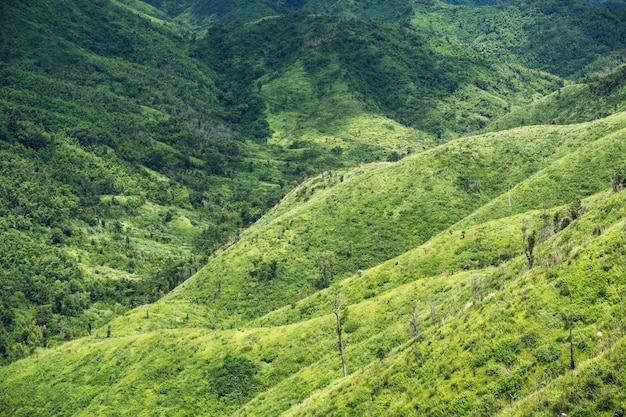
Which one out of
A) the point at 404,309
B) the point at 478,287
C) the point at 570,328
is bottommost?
the point at 404,309

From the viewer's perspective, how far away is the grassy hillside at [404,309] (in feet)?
163

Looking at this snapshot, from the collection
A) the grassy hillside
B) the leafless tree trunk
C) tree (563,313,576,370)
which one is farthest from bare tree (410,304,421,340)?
tree (563,313,576,370)

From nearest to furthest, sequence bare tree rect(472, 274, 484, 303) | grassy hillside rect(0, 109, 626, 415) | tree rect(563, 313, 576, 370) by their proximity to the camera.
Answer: tree rect(563, 313, 576, 370), grassy hillside rect(0, 109, 626, 415), bare tree rect(472, 274, 484, 303)

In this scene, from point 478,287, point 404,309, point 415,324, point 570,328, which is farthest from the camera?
point 404,309

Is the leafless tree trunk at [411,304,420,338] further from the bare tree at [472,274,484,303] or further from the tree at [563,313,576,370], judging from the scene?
the tree at [563,313,576,370]

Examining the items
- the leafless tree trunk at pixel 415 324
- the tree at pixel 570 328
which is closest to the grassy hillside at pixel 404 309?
the tree at pixel 570 328

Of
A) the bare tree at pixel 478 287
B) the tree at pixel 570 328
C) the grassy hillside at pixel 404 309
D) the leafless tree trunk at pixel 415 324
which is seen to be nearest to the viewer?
the tree at pixel 570 328

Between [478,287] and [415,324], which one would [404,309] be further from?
[415,324]

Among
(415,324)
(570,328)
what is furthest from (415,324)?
(570,328)

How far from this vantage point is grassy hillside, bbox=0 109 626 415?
49.6 meters

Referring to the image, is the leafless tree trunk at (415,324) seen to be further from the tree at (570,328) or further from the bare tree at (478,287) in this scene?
the tree at (570,328)

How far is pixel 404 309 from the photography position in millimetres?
93625

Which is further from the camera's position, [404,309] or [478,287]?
[404,309]

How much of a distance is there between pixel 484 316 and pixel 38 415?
351 feet
